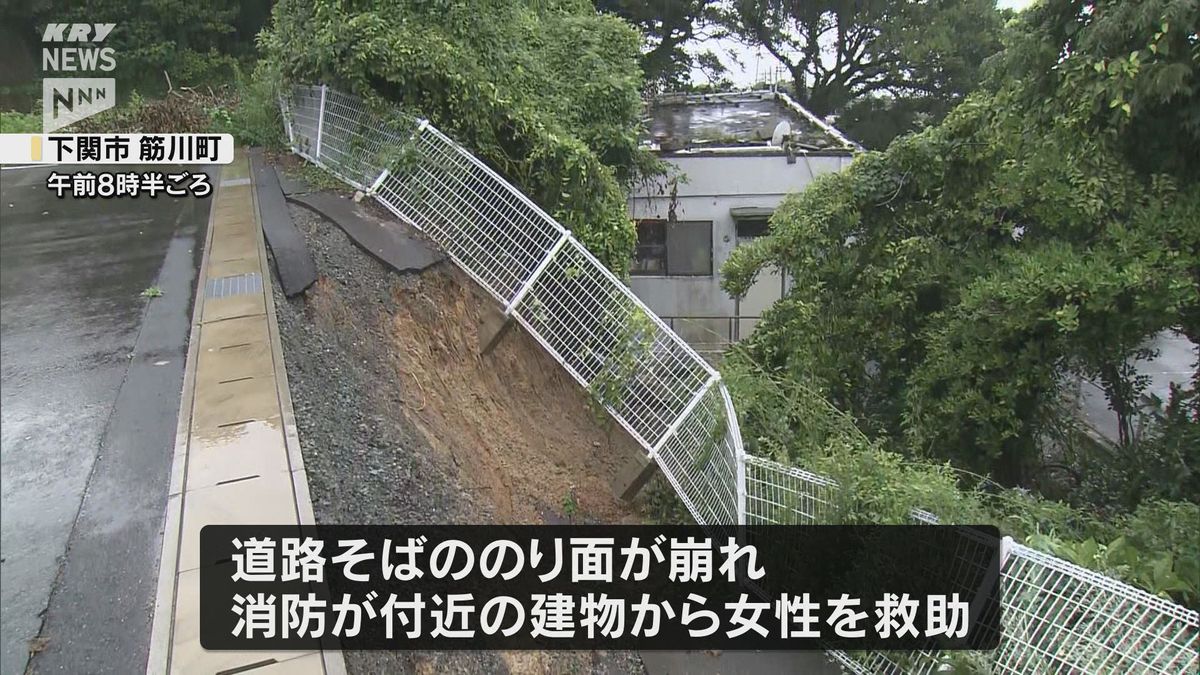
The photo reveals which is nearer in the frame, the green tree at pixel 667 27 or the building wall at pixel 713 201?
the building wall at pixel 713 201

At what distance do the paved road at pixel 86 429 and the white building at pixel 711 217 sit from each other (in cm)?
638

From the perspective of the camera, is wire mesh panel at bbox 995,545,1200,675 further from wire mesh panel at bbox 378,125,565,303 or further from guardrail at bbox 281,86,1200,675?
wire mesh panel at bbox 378,125,565,303

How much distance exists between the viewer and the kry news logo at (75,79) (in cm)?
1165

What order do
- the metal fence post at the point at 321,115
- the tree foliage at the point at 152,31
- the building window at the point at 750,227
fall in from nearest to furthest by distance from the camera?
1. the metal fence post at the point at 321,115
2. the building window at the point at 750,227
3. the tree foliage at the point at 152,31

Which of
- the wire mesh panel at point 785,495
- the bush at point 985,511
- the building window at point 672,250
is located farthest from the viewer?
the building window at point 672,250

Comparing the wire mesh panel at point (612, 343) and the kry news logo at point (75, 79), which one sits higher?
the kry news logo at point (75, 79)

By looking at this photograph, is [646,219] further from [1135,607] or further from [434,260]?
[1135,607]

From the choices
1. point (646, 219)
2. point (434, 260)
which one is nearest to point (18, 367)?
point (434, 260)

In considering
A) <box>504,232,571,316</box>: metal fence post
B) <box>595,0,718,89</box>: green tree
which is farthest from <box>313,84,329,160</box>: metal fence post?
<box>595,0,718,89</box>: green tree

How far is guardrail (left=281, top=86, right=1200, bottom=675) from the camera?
295cm

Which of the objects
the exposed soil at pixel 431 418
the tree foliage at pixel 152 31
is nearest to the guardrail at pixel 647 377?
the exposed soil at pixel 431 418

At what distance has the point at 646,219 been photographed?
10898 mm

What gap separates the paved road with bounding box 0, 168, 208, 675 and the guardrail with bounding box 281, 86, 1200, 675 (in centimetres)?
185

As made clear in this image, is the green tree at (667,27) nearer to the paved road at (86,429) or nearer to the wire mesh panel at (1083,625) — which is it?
the paved road at (86,429)
